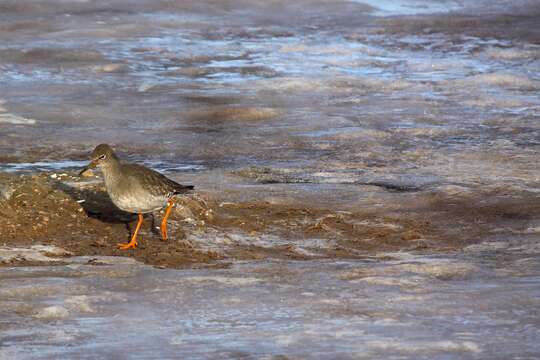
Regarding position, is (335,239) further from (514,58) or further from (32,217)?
(514,58)

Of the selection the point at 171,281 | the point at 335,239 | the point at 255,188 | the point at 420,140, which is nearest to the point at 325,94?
the point at 420,140

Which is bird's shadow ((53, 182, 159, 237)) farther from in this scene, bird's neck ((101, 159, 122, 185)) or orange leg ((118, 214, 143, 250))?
bird's neck ((101, 159, 122, 185))

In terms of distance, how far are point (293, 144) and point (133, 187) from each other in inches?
137

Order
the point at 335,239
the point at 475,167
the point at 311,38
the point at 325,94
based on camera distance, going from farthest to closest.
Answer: the point at 311,38 → the point at 325,94 → the point at 475,167 → the point at 335,239

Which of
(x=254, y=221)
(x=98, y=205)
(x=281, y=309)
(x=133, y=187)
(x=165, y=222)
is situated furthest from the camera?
(x=98, y=205)

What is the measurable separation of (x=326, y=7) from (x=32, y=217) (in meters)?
12.5

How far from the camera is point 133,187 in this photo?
802 centimetres

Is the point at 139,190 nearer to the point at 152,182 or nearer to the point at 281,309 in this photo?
the point at 152,182

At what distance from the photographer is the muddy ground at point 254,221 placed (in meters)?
8.12

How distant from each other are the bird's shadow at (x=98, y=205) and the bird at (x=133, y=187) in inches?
20.8

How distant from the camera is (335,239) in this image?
8406 mm

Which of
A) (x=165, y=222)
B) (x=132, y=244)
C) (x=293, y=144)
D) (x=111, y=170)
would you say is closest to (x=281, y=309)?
(x=132, y=244)

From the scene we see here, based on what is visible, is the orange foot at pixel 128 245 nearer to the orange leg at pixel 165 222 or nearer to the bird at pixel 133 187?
the bird at pixel 133 187

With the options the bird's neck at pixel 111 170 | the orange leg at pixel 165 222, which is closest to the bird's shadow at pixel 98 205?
the orange leg at pixel 165 222
